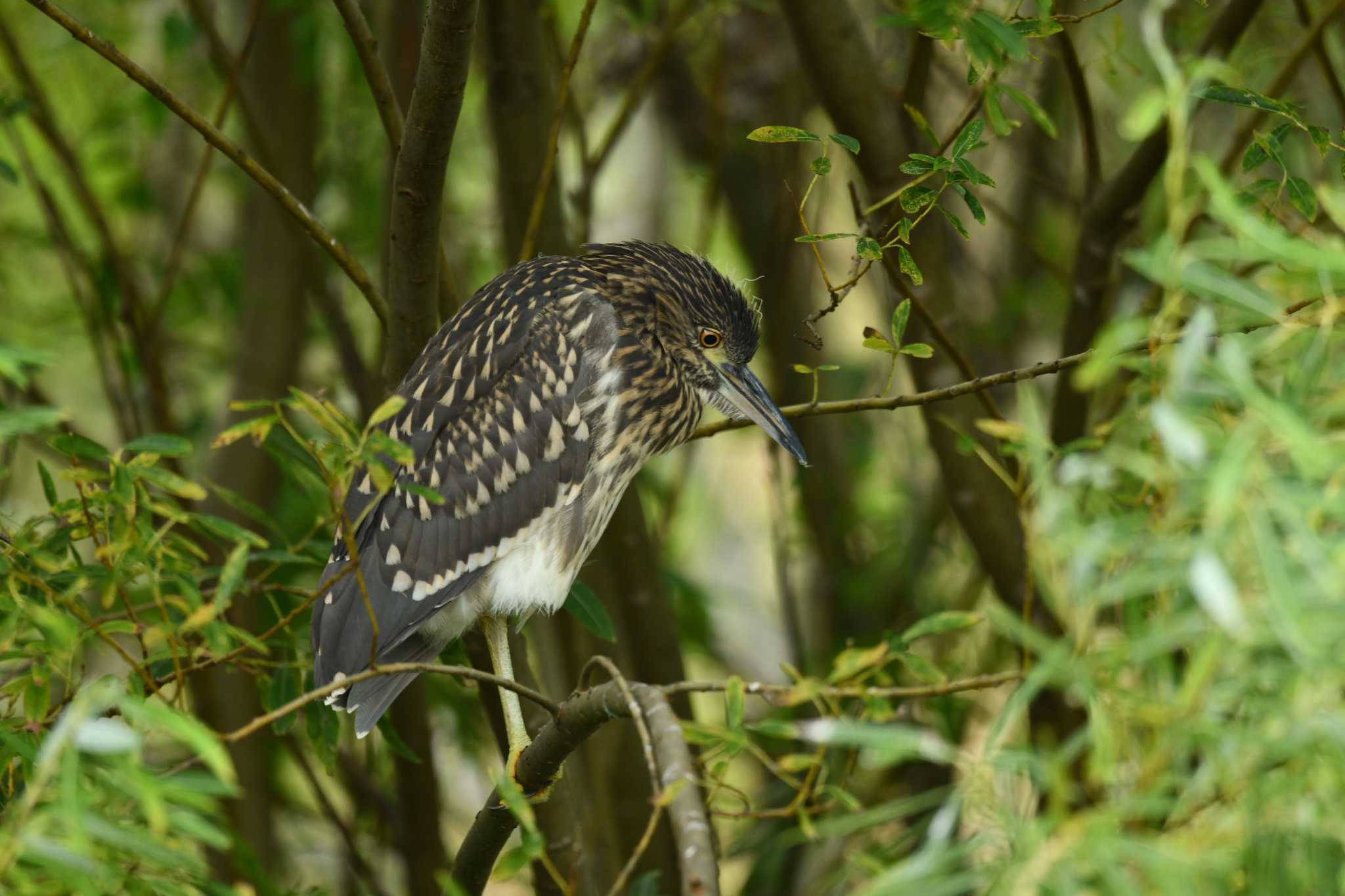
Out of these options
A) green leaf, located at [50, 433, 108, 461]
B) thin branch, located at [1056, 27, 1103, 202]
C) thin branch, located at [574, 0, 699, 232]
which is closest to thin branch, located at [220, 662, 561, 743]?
green leaf, located at [50, 433, 108, 461]

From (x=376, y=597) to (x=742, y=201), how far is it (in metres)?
2.35

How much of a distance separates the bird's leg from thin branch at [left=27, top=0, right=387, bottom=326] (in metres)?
0.74

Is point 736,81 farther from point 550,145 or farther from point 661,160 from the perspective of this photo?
point 550,145

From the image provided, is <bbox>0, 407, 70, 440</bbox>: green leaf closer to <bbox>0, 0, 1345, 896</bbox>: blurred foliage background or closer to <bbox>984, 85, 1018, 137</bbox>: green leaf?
<bbox>0, 0, 1345, 896</bbox>: blurred foliage background

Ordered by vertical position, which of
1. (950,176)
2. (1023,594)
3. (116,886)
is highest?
(950,176)

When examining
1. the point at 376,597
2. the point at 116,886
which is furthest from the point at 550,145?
the point at 116,886

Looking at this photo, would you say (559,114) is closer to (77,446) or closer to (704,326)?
(704,326)

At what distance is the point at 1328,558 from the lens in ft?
3.04

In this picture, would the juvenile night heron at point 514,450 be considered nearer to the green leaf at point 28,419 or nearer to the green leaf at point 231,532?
the green leaf at point 231,532

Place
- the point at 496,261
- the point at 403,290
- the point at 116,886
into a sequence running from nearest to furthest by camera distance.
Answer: the point at 116,886
the point at 403,290
the point at 496,261

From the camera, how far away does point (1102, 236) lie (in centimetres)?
300

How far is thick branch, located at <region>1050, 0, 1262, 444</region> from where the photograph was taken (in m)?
2.73

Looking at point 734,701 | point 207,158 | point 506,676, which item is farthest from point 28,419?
point 207,158

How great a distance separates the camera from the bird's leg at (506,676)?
2.82m
